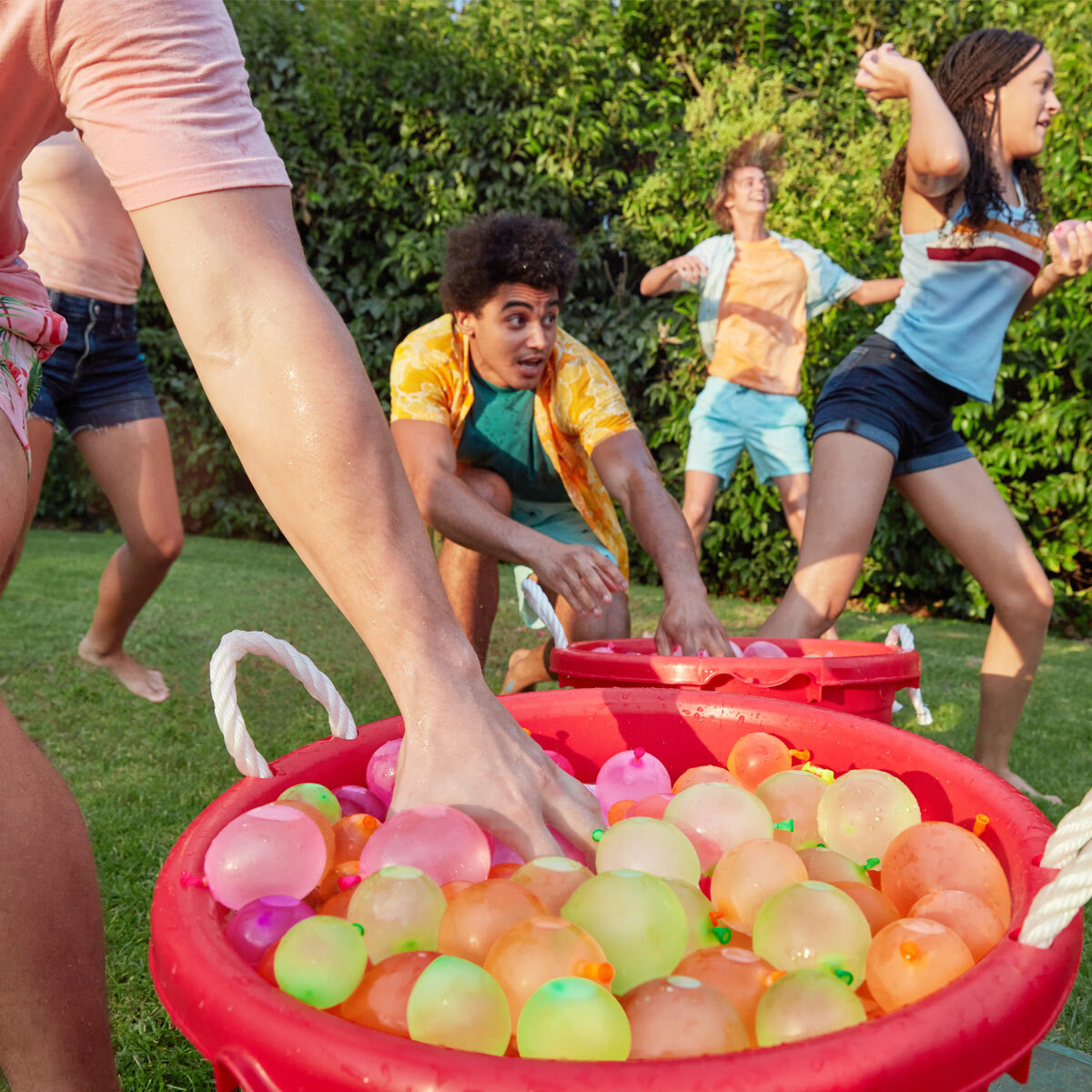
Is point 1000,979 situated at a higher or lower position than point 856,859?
higher

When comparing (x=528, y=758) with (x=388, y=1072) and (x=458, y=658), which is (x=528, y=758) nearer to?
(x=458, y=658)

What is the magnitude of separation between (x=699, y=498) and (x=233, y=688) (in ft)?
12.2

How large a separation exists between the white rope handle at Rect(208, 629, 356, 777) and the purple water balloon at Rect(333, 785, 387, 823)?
0.07 m

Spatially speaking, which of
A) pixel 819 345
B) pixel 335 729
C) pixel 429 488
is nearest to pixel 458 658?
pixel 335 729

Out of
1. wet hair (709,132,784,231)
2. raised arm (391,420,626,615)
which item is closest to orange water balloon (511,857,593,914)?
raised arm (391,420,626,615)

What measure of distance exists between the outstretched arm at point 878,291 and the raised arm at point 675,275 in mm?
694

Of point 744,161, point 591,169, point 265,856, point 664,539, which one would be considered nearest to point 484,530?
point 664,539

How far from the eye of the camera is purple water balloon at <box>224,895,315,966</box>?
2.71ft

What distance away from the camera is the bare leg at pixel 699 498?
14.7 feet

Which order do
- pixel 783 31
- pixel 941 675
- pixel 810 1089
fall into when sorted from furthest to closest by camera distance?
pixel 783 31 → pixel 941 675 → pixel 810 1089

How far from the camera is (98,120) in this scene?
2.99 feet

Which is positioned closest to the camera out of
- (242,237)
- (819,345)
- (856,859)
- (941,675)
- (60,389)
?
(242,237)

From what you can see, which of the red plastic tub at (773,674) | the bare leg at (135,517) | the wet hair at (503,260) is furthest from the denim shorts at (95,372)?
the red plastic tub at (773,674)

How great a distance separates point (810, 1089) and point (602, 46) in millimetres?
7115
